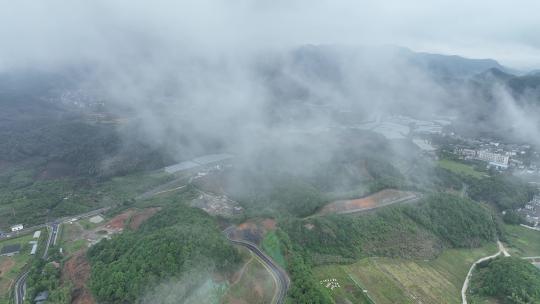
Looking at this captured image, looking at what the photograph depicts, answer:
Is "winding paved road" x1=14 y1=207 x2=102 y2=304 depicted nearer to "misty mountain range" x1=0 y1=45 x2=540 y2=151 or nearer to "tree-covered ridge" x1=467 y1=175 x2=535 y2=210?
"misty mountain range" x1=0 y1=45 x2=540 y2=151

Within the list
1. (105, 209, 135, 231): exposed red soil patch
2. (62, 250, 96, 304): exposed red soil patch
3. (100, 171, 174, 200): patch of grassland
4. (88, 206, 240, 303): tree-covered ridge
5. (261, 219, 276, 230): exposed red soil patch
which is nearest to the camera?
(88, 206, 240, 303): tree-covered ridge

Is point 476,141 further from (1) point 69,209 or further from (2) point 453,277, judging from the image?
(1) point 69,209

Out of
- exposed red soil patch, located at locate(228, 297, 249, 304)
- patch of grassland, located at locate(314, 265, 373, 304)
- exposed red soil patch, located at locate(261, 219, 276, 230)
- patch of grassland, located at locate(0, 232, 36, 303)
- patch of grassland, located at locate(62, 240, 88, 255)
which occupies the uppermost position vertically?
exposed red soil patch, located at locate(261, 219, 276, 230)

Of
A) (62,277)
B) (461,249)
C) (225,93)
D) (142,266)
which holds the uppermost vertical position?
(225,93)

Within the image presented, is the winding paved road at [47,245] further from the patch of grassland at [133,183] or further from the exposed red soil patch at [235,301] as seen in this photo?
the exposed red soil patch at [235,301]

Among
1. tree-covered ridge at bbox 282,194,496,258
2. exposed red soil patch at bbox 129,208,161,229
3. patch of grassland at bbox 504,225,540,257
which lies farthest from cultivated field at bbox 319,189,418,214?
exposed red soil patch at bbox 129,208,161,229

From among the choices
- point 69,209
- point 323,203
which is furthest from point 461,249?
point 69,209

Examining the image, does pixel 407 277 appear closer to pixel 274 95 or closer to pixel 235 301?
pixel 235 301
